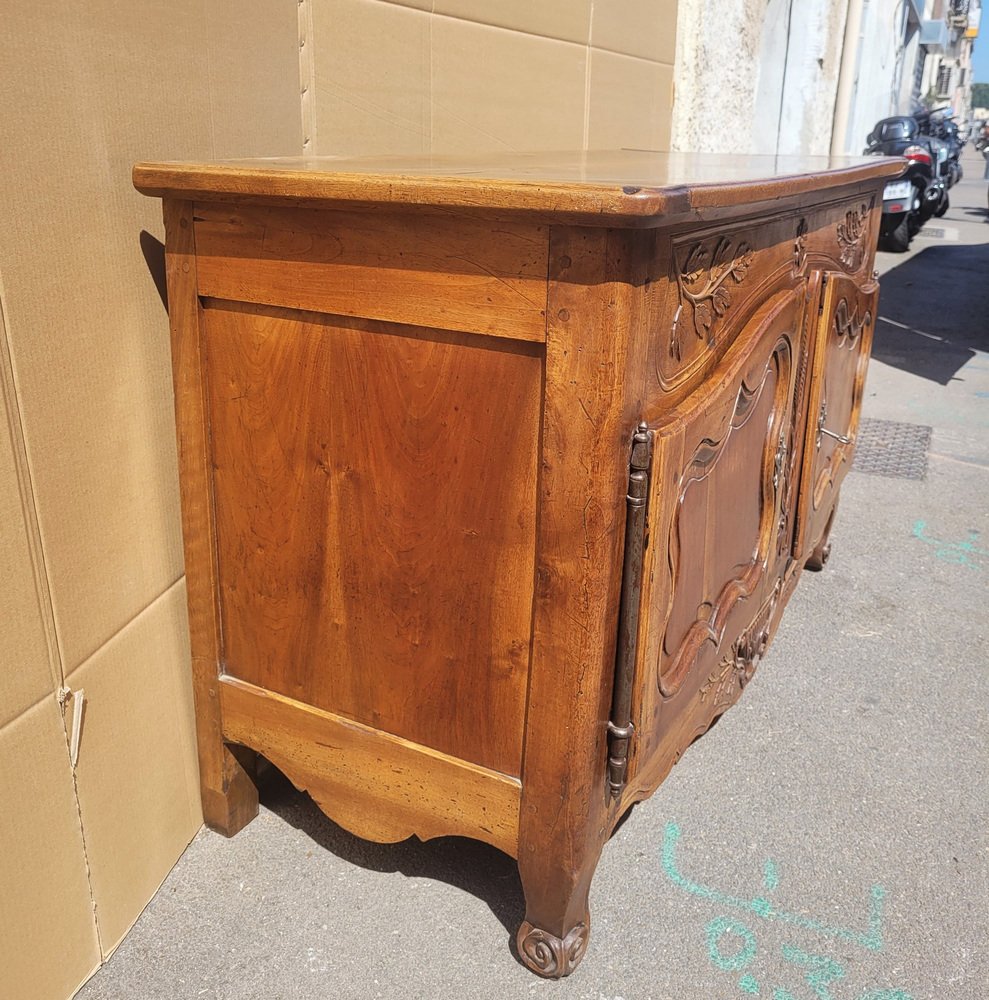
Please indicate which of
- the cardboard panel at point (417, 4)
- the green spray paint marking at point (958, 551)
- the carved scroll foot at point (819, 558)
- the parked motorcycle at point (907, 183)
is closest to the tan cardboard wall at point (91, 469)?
the cardboard panel at point (417, 4)

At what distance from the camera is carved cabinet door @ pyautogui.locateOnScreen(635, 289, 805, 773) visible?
4.36 ft

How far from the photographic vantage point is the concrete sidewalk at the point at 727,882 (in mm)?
1492

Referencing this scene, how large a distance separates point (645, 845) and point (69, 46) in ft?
5.13

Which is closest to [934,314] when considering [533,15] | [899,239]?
[899,239]

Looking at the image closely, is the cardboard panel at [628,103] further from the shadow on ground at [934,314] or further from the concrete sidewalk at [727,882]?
the shadow on ground at [934,314]

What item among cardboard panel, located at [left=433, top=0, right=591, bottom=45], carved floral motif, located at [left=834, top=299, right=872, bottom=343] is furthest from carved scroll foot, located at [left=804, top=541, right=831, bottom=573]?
cardboard panel, located at [left=433, top=0, right=591, bottom=45]

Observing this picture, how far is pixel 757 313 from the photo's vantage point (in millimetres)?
1604

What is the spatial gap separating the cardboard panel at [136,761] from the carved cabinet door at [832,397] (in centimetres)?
130

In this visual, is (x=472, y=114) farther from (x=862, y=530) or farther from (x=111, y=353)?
(x=862, y=530)

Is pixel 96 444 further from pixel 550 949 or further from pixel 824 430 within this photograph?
pixel 824 430

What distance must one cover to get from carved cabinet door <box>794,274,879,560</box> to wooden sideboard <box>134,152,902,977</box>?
304 millimetres

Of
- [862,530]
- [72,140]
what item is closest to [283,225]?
[72,140]

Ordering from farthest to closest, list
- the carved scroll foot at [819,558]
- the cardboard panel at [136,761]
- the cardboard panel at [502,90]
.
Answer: the carved scroll foot at [819,558]
the cardboard panel at [502,90]
the cardboard panel at [136,761]

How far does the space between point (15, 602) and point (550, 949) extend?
0.90 meters
